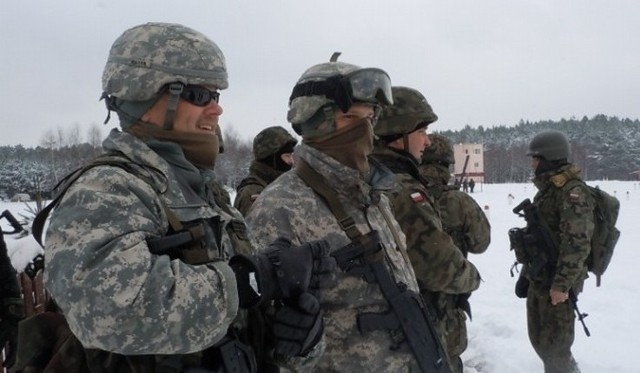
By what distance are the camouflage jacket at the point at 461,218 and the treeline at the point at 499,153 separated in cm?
5306

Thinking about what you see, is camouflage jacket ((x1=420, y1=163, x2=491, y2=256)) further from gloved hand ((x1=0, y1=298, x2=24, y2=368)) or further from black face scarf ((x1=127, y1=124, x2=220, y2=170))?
gloved hand ((x1=0, y1=298, x2=24, y2=368))

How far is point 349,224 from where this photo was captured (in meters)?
2.37

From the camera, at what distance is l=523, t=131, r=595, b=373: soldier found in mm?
4770

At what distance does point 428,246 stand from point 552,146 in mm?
3045

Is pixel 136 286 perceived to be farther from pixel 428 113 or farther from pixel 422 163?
pixel 422 163

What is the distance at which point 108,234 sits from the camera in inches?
50.3

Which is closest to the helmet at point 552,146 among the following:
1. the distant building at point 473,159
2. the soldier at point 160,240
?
the soldier at point 160,240

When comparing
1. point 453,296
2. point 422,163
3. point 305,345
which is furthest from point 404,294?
point 422,163

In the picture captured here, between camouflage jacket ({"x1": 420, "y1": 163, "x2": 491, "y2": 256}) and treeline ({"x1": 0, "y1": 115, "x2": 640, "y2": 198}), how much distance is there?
5306 cm

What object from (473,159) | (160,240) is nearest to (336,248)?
(160,240)

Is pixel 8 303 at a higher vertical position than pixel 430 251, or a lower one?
lower

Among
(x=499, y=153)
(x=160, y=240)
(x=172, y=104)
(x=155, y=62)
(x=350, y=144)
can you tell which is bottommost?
(x=499, y=153)

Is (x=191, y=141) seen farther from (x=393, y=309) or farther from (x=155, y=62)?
(x=393, y=309)

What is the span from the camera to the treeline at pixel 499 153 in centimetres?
6012
